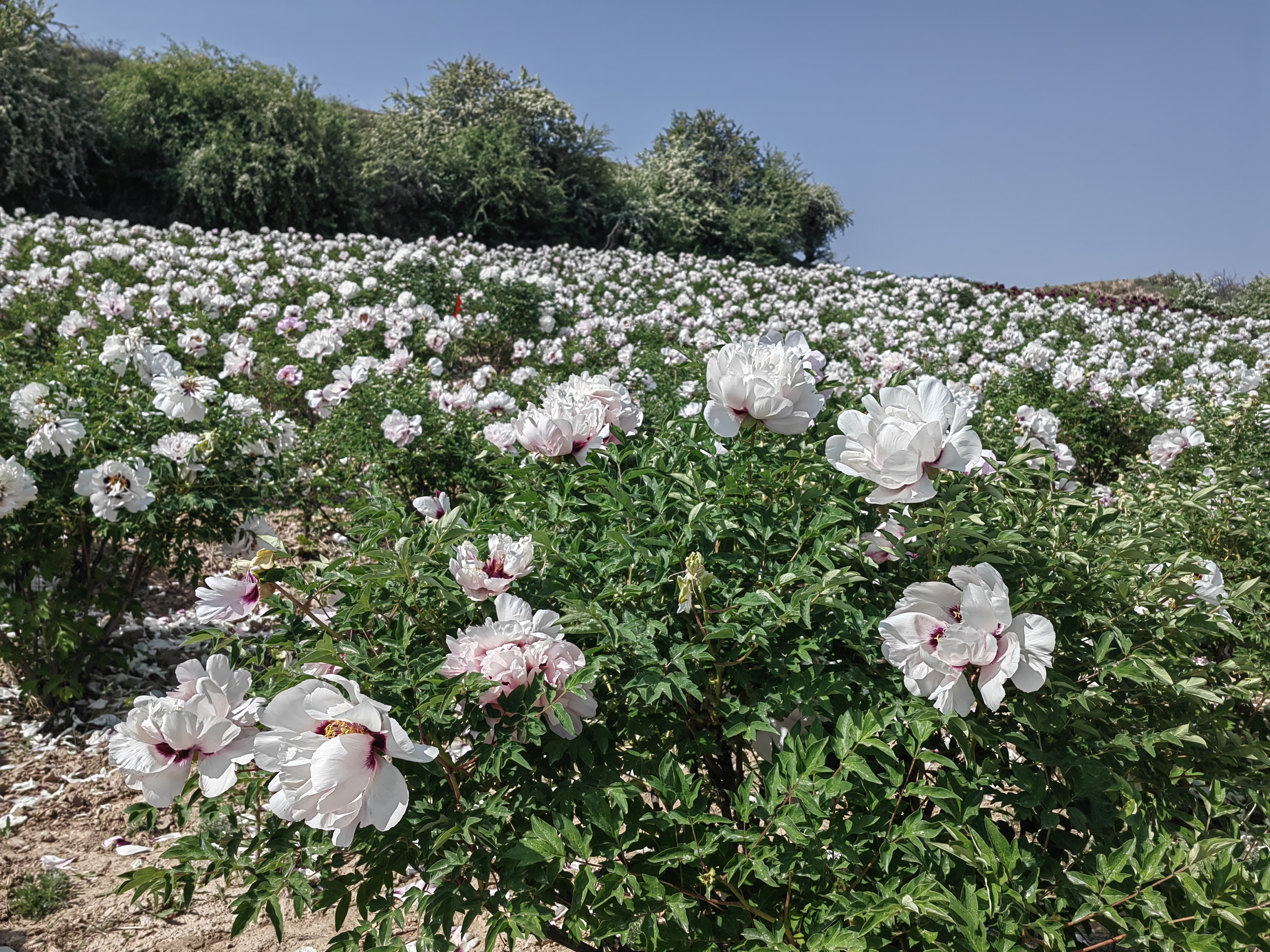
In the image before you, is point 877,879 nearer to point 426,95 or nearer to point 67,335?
point 67,335

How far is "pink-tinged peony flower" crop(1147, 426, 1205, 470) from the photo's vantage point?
3703 mm

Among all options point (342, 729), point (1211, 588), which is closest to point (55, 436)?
point (342, 729)

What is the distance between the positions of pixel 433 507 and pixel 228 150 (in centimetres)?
1897

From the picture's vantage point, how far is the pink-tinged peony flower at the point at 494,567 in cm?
140

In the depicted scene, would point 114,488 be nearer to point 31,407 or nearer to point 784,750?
point 31,407

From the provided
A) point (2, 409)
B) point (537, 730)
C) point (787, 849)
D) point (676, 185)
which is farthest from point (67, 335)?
point (676, 185)

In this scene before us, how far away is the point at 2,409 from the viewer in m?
3.06

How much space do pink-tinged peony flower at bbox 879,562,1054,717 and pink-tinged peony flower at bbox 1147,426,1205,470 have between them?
120 inches

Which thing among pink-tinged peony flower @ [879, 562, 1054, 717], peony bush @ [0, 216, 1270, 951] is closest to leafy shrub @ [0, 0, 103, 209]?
peony bush @ [0, 216, 1270, 951]

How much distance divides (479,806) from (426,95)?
87.5ft

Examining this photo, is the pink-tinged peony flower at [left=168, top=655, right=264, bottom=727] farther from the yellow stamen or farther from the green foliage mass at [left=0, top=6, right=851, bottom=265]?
the green foliage mass at [left=0, top=6, right=851, bottom=265]

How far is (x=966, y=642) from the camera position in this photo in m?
1.22

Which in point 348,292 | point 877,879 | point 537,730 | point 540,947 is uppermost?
point 348,292

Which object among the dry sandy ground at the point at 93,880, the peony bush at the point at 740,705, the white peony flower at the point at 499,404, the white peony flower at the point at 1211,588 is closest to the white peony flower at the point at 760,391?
the peony bush at the point at 740,705
